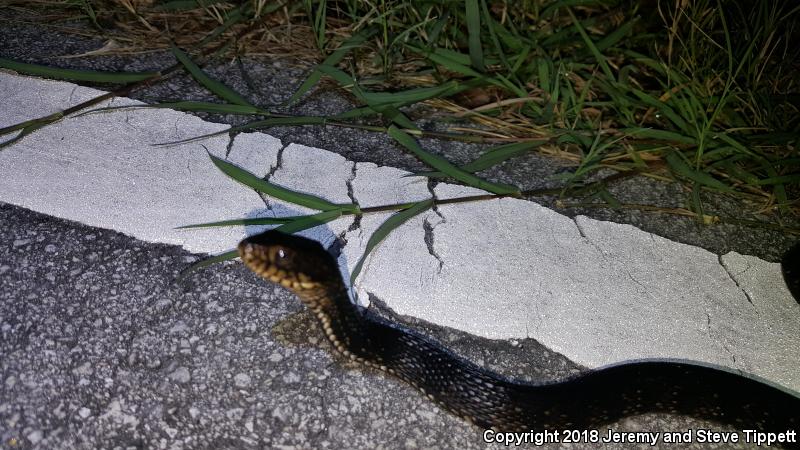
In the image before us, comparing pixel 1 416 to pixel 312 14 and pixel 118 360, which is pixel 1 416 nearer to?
pixel 118 360

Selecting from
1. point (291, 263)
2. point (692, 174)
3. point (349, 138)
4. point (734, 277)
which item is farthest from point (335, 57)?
point (734, 277)

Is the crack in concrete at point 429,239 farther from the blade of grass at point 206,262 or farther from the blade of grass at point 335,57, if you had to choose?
the blade of grass at point 335,57

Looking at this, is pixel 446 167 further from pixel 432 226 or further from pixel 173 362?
Answer: pixel 173 362

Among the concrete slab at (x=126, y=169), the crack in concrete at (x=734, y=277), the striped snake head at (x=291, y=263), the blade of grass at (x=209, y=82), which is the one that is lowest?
the crack in concrete at (x=734, y=277)

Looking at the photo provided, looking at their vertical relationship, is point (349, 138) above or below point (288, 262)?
below

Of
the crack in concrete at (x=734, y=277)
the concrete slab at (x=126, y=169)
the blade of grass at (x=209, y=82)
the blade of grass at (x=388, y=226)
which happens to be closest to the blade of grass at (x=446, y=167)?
the blade of grass at (x=388, y=226)

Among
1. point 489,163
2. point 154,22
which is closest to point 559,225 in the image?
point 489,163
